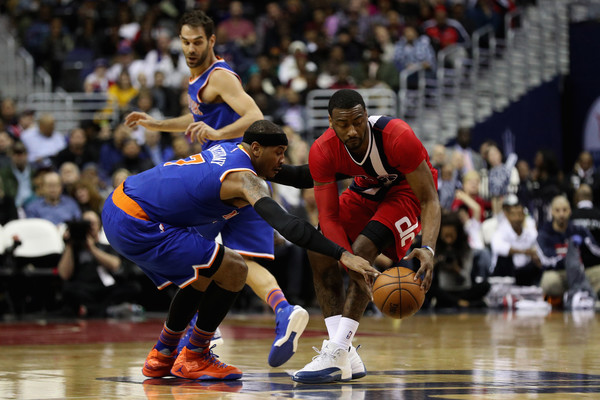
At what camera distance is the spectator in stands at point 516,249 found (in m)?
13.3

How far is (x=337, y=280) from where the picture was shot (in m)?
6.04

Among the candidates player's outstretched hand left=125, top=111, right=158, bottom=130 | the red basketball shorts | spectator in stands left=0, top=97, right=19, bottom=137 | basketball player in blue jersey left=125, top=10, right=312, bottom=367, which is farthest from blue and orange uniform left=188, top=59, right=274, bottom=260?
spectator in stands left=0, top=97, right=19, bottom=137

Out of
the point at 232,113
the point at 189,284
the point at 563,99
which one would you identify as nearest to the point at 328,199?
the point at 189,284

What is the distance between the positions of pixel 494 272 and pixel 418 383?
8.23 m

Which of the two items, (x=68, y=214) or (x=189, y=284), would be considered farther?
(x=68, y=214)

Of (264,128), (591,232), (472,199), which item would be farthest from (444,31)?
(264,128)

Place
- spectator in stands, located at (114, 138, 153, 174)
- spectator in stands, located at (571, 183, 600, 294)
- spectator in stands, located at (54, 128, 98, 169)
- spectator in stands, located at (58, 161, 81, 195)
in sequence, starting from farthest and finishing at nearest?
spectator in stands, located at (54, 128, 98, 169)
spectator in stands, located at (114, 138, 153, 174)
spectator in stands, located at (58, 161, 81, 195)
spectator in stands, located at (571, 183, 600, 294)

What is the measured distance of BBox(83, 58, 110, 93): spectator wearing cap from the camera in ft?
58.1

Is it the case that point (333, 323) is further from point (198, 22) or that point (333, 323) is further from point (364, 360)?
point (198, 22)

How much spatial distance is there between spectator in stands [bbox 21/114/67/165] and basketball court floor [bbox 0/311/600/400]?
16.3 ft

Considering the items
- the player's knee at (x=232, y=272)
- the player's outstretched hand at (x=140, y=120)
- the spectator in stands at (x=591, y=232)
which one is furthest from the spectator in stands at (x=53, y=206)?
the player's knee at (x=232, y=272)

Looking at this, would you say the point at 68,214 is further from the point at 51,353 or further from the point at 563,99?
the point at 563,99

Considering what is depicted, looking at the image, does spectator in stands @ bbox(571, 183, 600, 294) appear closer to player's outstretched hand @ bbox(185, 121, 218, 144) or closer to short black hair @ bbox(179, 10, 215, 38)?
short black hair @ bbox(179, 10, 215, 38)

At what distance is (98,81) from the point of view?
17859 mm
